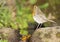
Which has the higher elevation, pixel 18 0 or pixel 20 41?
pixel 18 0

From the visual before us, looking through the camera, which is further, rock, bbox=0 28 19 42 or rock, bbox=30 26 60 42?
rock, bbox=0 28 19 42

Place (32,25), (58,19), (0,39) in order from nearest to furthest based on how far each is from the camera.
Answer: (0,39), (32,25), (58,19)

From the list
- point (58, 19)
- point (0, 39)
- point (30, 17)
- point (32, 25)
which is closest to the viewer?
point (0, 39)

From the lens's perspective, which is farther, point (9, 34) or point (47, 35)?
point (9, 34)

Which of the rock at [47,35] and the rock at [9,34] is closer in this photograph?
the rock at [47,35]

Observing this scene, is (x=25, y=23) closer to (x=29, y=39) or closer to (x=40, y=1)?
(x=29, y=39)

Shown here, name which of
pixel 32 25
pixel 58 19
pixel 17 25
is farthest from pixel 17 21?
pixel 58 19

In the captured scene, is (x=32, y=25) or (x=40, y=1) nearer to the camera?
(x=32, y=25)
